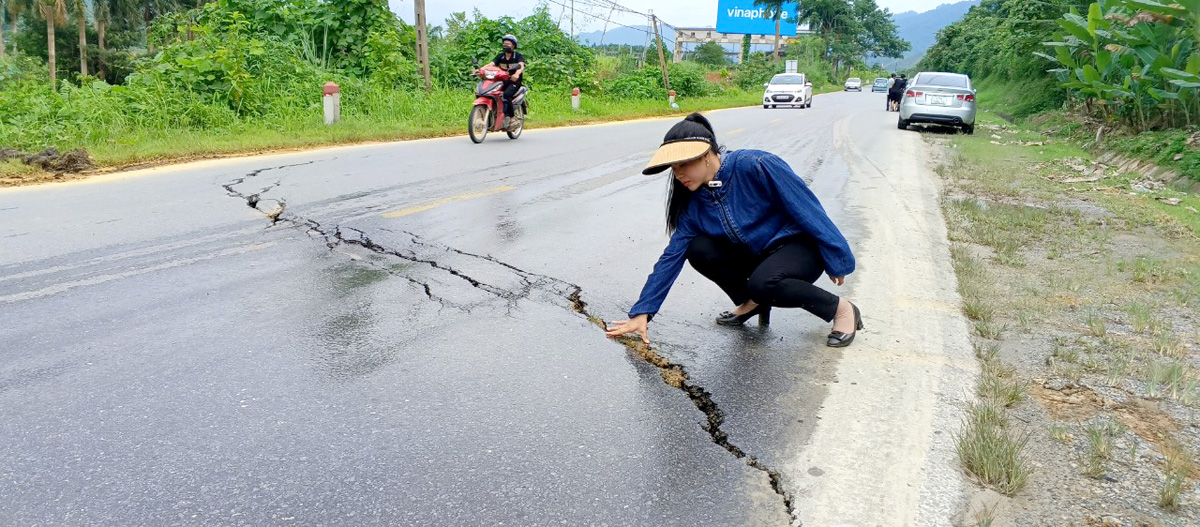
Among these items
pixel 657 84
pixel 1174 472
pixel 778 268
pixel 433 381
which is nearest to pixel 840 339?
pixel 778 268

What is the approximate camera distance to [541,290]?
14.0 feet

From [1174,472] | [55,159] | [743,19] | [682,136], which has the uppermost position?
[743,19]

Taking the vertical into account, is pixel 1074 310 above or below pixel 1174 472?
above

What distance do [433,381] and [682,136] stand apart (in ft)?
4.39

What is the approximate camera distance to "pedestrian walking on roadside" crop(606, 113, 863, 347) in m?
3.28

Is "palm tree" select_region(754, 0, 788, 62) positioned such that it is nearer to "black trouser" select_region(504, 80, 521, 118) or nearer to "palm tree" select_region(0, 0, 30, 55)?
"palm tree" select_region(0, 0, 30, 55)

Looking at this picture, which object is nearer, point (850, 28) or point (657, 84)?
point (657, 84)

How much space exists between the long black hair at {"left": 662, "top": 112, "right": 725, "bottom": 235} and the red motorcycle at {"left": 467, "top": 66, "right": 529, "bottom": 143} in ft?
27.7

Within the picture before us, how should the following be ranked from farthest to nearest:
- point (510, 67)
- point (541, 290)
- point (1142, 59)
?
point (510, 67) < point (1142, 59) < point (541, 290)

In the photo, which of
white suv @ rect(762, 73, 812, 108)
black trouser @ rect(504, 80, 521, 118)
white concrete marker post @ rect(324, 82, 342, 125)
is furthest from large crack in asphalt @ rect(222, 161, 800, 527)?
white suv @ rect(762, 73, 812, 108)

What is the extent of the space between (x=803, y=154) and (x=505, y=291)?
8.45 meters

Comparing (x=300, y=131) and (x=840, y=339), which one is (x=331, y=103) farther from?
(x=840, y=339)

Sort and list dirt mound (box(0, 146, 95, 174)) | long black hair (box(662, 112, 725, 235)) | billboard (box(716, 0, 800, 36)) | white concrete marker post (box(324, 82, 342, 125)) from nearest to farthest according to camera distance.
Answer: long black hair (box(662, 112, 725, 235))
dirt mound (box(0, 146, 95, 174))
white concrete marker post (box(324, 82, 342, 125))
billboard (box(716, 0, 800, 36))

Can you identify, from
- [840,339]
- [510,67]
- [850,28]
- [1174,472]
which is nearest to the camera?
[1174,472]
